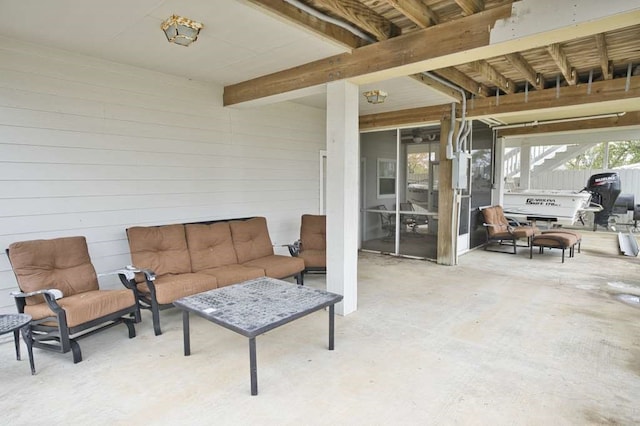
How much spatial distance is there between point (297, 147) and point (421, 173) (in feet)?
7.65

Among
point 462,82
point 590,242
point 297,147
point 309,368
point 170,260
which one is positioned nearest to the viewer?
point 309,368

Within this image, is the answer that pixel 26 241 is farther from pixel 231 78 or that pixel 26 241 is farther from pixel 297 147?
pixel 297 147

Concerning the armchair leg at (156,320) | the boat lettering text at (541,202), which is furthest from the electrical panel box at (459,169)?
the armchair leg at (156,320)

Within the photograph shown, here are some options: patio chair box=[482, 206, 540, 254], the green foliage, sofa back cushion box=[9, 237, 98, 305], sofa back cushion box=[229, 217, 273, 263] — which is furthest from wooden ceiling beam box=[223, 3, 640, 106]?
the green foliage

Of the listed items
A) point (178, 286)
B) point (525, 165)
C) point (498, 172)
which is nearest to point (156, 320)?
point (178, 286)

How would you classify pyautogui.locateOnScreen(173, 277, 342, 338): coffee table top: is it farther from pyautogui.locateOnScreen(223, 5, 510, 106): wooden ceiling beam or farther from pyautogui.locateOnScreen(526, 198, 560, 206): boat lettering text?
pyautogui.locateOnScreen(526, 198, 560, 206): boat lettering text

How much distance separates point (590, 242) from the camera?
8125mm

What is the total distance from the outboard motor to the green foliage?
444 cm

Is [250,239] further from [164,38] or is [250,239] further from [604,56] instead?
[604,56]

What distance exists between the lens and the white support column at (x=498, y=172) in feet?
26.2

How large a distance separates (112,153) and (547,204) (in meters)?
8.74

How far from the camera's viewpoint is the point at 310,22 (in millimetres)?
2832

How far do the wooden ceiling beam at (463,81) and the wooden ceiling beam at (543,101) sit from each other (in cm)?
17

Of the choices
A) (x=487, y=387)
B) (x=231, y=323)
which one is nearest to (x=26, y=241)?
(x=231, y=323)
